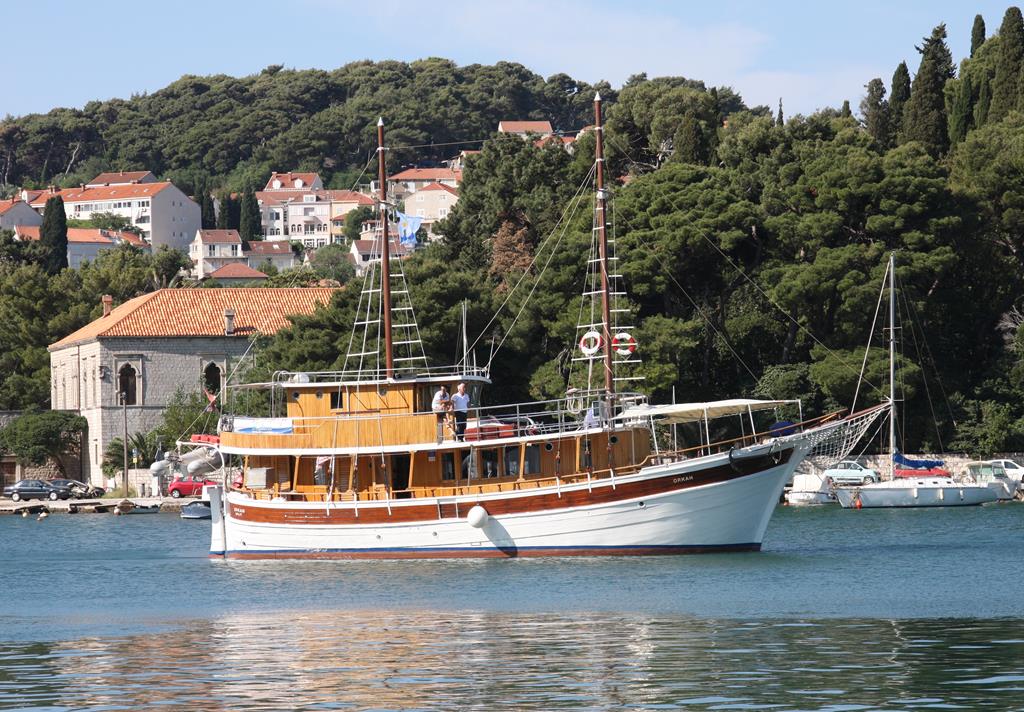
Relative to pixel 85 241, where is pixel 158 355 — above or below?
below

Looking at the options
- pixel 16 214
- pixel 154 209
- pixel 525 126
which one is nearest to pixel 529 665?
pixel 16 214

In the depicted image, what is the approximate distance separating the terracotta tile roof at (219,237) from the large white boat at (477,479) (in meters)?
128

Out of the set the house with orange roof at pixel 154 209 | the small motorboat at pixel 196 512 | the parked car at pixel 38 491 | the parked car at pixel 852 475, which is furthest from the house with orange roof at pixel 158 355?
the house with orange roof at pixel 154 209

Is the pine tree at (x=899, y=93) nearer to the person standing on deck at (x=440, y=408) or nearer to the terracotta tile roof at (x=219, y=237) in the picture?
the person standing on deck at (x=440, y=408)

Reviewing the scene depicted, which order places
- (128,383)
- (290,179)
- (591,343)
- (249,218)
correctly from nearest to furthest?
1. (591,343)
2. (128,383)
3. (249,218)
4. (290,179)

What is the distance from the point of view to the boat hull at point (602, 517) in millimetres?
38969

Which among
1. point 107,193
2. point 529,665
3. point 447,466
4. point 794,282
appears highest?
point 107,193

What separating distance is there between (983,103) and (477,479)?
50094 millimetres

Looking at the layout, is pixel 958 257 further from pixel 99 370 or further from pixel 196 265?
pixel 196 265

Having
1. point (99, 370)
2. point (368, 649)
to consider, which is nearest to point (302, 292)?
point (99, 370)

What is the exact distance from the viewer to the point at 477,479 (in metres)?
40.4

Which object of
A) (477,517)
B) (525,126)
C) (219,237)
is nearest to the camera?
(477,517)

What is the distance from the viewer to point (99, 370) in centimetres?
7894

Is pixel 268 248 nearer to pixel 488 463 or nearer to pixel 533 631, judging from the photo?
pixel 488 463
